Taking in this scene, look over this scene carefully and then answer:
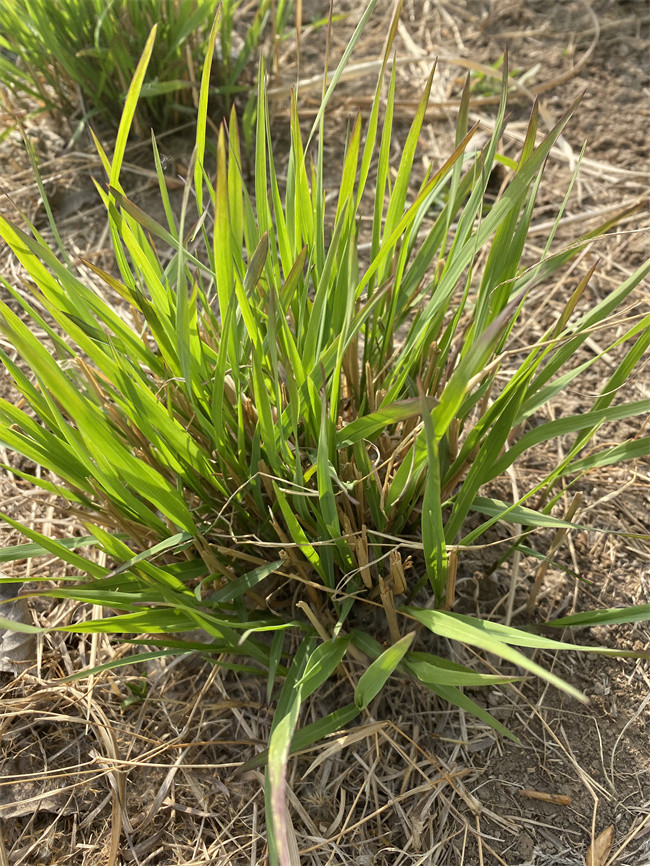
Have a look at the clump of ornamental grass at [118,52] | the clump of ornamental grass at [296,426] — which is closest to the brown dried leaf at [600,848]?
the clump of ornamental grass at [296,426]

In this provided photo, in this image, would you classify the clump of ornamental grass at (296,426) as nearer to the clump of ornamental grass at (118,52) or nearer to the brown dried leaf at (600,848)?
the brown dried leaf at (600,848)

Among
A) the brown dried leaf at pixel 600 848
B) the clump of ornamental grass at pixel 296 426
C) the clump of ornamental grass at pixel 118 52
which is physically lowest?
the brown dried leaf at pixel 600 848

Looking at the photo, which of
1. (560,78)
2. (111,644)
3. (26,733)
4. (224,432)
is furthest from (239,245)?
(560,78)

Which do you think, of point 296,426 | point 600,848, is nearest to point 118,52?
point 296,426

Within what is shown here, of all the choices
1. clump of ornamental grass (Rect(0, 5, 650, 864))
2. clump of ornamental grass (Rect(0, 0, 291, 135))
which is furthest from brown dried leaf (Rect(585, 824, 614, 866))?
clump of ornamental grass (Rect(0, 0, 291, 135))

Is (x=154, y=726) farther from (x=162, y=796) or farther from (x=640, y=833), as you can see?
(x=640, y=833)

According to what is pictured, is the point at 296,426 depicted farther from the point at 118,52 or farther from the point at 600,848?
the point at 118,52
